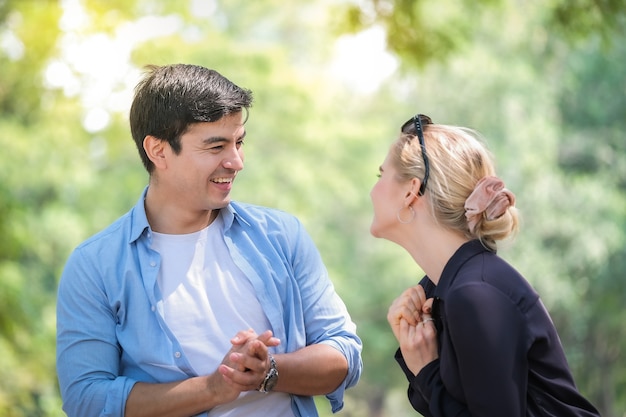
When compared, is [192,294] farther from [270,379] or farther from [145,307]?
[270,379]

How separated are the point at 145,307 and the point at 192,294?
134 mm

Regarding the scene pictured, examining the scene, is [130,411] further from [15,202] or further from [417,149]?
[15,202]

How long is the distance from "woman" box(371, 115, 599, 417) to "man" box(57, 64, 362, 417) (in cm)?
31

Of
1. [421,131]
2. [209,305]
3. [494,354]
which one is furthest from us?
[209,305]

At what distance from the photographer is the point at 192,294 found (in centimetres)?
271

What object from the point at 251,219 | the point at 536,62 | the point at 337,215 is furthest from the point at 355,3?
the point at 337,215

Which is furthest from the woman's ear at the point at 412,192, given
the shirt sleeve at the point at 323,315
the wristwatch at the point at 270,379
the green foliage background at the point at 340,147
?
the green foliage background at the point at 340,147

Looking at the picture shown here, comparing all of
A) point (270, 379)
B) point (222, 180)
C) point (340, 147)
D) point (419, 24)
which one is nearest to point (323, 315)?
point (270, 379)

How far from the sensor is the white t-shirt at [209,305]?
265cm

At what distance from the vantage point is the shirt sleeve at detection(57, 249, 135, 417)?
259cm

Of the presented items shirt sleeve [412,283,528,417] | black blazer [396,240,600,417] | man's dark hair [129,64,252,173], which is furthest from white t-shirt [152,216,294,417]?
shirt sleeve [412,283,528,417]

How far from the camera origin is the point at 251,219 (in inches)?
113

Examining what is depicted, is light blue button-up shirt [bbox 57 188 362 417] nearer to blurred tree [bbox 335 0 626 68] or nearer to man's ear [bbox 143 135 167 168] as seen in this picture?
man's ear [bbox 143 135 167 168]

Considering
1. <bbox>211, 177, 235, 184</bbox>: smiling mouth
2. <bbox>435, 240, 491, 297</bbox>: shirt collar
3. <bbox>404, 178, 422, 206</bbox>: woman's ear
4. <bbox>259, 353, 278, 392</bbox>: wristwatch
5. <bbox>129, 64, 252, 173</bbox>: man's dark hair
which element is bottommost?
<bbox>259, 353, 278, 392</bbox>: wristwatch
